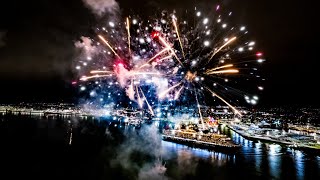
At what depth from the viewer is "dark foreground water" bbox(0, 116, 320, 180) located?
41875mm

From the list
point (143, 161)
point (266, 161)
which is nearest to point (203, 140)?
point (266, 161)

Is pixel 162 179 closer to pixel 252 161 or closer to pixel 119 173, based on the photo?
pixel 119 173

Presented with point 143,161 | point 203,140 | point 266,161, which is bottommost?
point 266,161

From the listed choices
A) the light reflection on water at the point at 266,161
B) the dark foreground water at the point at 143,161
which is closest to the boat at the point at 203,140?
the light reflection on water at the point at 266,161

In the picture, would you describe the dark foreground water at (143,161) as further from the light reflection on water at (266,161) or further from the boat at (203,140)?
the boat at (203,140)

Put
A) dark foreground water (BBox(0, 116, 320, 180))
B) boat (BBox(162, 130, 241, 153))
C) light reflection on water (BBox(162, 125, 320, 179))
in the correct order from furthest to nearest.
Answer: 1. boat (BBox(162, 130, 241, 153))
2. light reflection on water (BBox(162, 125, 320, 179))
3. dark foreground water (BBox(0, 116, 320, 180))

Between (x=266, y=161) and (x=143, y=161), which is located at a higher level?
(x=143, y=161)

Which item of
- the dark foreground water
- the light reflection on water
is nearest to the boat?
the light reflection on water

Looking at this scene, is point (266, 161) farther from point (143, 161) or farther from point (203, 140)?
point (143, 161)

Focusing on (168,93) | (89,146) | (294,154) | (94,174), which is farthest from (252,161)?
(89,146)

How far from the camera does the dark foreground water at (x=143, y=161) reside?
4188 centimetres

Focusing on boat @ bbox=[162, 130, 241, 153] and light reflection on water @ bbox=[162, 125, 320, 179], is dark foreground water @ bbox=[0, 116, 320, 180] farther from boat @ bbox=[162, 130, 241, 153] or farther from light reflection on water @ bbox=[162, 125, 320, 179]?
boat @ bbox=[162, 130, 241, 153]

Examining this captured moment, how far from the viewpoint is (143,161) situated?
157 ft

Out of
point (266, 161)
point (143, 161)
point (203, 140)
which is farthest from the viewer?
point (203, 140)
